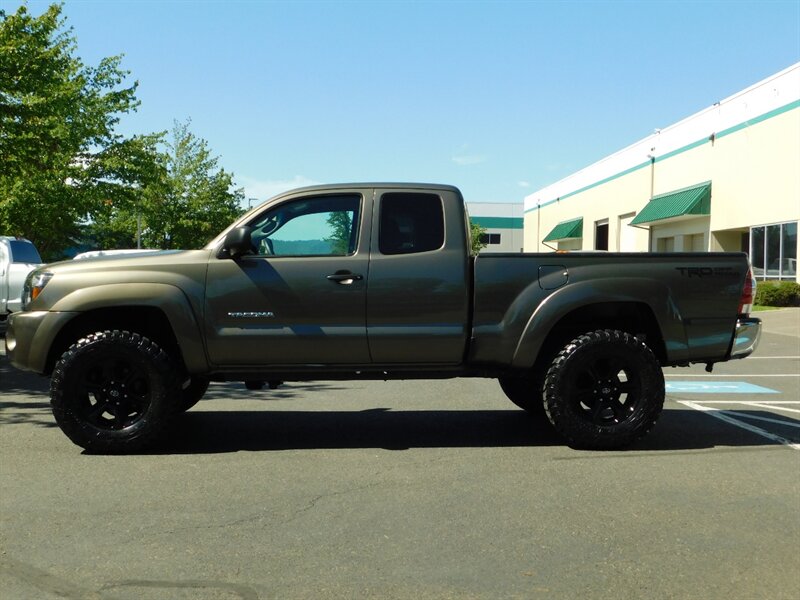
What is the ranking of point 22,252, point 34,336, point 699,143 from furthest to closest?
point 699,143 → point 22,252 → point 34,336

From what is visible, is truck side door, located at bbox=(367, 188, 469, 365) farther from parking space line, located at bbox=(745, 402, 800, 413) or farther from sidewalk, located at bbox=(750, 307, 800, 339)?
sidewalk, located at bbox=(750, 307, 800, 339)

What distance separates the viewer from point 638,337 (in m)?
6.96

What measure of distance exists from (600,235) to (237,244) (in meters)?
42.9

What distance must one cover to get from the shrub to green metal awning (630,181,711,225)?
6834 millimetres

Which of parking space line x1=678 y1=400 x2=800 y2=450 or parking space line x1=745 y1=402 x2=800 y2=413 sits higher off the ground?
parking space line x1=678 y1=400 x2=800 y2=450

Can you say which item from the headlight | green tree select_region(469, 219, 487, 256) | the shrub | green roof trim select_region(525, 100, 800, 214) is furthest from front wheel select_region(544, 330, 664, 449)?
green tree select_region(469, 219, 487, 256)

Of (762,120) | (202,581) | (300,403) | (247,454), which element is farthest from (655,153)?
(202,581)

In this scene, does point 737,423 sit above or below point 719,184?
below

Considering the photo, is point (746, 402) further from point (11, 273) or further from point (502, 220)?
point (502, 220)

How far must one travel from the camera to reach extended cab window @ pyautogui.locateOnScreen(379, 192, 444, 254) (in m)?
6.76

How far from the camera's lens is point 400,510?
507 centimetres

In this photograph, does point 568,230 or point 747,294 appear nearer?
point 747,294

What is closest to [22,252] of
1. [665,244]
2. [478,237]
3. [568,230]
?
[665,244]

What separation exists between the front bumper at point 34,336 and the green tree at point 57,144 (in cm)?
1472
